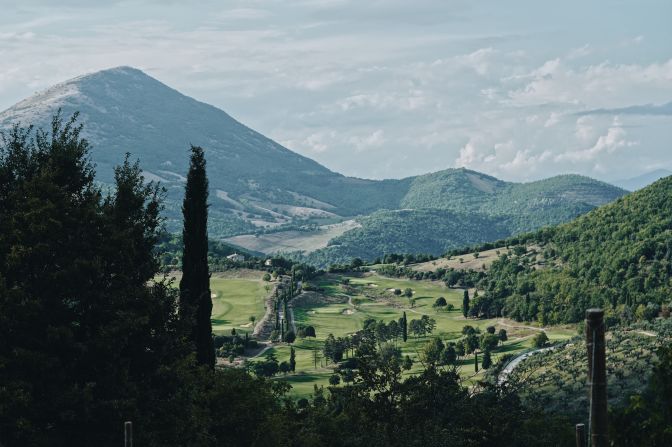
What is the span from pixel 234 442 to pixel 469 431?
1843cm

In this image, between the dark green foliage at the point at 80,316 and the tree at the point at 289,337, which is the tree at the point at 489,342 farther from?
the dark green foliage at the point at 80,316

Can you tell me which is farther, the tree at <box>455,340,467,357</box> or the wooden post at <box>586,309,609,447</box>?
the tree at <box>455,340,467,357</box>

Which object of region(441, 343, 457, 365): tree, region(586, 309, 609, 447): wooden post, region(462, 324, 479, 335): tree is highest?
region(586, 309, 609, 447): wooden post

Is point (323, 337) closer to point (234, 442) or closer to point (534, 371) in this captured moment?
point (534, 371)

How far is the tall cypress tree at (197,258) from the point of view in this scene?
173 feet

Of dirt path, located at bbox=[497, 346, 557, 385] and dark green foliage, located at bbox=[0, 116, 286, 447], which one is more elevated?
dark green foliage, located at bbox=[0, 116, 286, 447]

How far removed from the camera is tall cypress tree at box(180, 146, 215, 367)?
173 ft

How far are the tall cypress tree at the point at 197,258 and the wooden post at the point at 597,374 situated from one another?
32.6 meters

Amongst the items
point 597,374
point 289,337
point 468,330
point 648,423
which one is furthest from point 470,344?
point 597,374

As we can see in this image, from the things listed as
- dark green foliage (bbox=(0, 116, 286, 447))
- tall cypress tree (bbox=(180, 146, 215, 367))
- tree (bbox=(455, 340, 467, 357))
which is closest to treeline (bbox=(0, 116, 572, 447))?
dark green foliage (bbox=(0, 116, 286, 447))

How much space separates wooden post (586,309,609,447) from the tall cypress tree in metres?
32.6

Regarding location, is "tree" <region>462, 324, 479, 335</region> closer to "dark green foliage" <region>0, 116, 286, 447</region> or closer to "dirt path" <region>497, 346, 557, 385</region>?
"dirt path" <region>497, 346, 557, 385</region>

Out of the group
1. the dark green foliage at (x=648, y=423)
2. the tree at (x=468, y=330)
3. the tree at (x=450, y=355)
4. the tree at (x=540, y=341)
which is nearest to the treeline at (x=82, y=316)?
the dark green foliage at (x=648, y=423)

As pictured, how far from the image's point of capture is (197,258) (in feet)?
174
